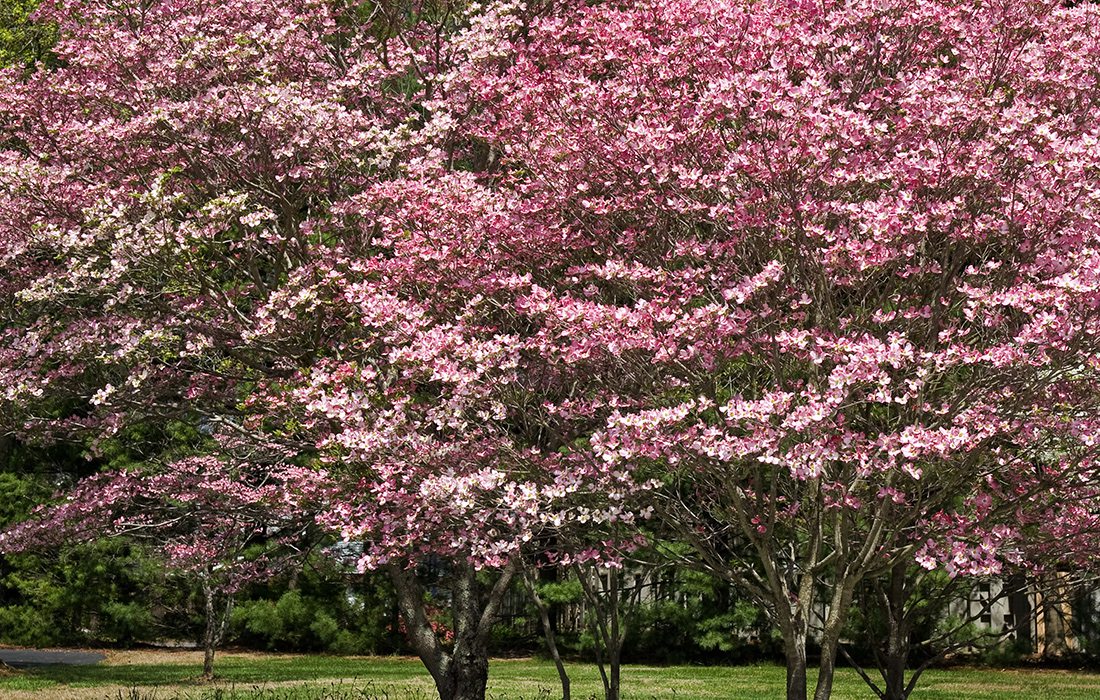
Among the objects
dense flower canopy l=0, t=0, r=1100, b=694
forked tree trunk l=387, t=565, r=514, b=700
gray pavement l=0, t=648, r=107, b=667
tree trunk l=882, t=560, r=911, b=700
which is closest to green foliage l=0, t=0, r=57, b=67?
dense flower canopy l=0, t=0, r=1100, b=694

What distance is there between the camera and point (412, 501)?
24.3ft

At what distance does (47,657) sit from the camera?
20.5m

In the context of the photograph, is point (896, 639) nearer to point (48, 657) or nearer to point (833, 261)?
point (833, 261)

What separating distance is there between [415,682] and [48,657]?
8782 millimetres

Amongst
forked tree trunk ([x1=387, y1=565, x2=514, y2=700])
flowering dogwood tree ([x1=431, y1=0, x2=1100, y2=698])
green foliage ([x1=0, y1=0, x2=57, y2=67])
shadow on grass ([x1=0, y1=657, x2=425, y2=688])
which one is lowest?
shadow on grass ([x1=0, y1=657, x2=425, y2=688])

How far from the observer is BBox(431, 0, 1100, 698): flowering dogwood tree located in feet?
20.3

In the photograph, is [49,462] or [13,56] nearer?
[13,56]

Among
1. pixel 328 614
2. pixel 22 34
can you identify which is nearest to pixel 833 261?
pixel 22 34

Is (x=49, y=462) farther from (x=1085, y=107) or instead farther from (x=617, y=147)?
(x=1085, y=107)

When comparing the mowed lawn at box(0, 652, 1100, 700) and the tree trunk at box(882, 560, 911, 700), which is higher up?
the tree trunk at box(882, 560, 911, 700)

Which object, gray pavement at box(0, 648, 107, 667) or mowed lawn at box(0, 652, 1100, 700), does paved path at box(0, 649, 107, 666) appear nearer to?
gray pavement at box(0, 648, 107, 667)

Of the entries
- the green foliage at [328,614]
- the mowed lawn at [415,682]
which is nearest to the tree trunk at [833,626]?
the mowed lawn at [415,682]

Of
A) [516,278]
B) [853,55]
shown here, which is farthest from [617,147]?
[853,55]

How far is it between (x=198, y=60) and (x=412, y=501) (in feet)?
13.2
